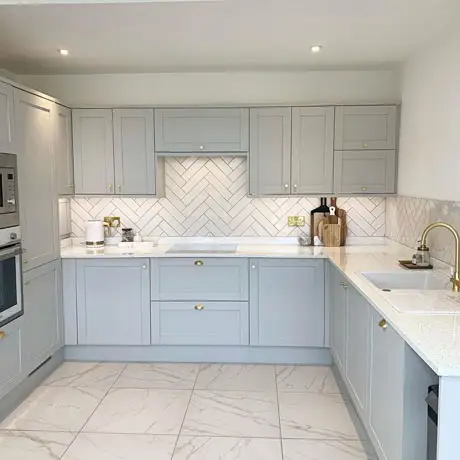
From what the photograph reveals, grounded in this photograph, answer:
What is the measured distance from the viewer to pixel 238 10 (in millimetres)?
2707

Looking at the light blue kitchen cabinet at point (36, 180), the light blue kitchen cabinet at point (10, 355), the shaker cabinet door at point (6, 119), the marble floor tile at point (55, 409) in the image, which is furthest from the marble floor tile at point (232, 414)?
the shaker cabinet door at point (6, 119)

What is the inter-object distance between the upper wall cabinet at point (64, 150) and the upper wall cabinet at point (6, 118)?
0.71 meters

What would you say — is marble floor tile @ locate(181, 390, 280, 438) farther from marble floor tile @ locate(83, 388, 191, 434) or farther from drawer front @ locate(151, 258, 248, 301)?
drawer front @ locate(151, 258, 248, 301)

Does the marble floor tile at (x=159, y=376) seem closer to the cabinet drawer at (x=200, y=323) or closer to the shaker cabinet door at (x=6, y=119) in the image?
the cabinet drawer at (x=200, y=323)

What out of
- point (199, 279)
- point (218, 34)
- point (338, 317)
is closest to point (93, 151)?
point (199, 279)

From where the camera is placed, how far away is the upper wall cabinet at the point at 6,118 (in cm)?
295

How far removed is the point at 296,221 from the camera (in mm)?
4398

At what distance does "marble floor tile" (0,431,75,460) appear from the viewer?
263 cm

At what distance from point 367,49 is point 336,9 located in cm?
94

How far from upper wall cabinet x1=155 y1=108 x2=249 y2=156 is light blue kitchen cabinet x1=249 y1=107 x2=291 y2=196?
0.09 meters

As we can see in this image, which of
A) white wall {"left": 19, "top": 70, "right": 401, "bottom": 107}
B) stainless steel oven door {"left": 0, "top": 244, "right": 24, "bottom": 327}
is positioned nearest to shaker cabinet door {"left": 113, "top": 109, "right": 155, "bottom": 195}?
white wall {"left": 19, "top": 70, "right": 401, "bottom": 107}

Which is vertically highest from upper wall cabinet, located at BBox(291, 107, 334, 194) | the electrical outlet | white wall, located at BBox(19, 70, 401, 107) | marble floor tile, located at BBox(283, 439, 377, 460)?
white wall, located at BBox(19, 70, 401, 107)

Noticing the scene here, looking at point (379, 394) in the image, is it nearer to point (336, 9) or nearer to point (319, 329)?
point (319, 329)

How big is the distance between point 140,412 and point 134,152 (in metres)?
2.08
